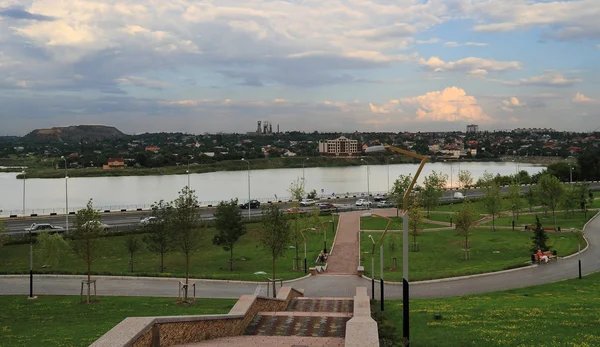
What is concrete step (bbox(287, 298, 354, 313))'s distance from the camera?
16953 millimetres

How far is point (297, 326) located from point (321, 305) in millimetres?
4855

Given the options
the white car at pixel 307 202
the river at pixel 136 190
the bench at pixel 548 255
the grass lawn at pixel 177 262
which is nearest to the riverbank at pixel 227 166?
the river at pixel 136 190

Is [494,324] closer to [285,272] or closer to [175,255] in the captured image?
[285,272]

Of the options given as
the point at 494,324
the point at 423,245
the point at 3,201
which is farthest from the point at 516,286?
the point at 3,201

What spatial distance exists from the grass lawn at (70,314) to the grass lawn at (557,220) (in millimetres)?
32644

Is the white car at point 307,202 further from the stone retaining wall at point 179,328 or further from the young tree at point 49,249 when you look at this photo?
the stone retaining wall at point 179,328

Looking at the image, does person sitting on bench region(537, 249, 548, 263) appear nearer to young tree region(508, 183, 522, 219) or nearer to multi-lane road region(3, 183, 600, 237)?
young tree region(508, 183, 522, 219)

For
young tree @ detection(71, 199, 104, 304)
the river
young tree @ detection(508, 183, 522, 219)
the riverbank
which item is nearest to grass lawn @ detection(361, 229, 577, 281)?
young tree @ detection(508, 183, 522, 219)

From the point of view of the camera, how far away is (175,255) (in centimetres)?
3416

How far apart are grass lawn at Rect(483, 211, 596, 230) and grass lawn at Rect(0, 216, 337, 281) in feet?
60.1

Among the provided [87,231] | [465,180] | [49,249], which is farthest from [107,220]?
[465,180]

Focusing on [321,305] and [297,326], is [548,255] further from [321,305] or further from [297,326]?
[297,326]

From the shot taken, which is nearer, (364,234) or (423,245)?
(423,245)

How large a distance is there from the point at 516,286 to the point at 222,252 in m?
19.2
